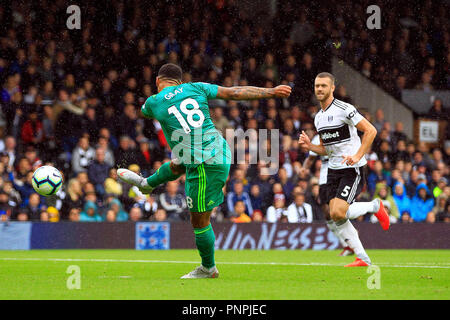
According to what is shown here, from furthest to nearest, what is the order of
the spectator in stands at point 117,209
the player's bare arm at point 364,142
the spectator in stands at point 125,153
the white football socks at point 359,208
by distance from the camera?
the spectator in stands at point 125,153 → the spectator in stands at point 117,209 → the white football socks at point 359,208 → the player's bare arm at point 364,142

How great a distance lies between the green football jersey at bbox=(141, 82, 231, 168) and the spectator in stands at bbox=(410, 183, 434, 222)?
34.4ft

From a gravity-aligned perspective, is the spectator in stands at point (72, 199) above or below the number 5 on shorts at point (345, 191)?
below

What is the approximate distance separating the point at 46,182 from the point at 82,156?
7.30 meters

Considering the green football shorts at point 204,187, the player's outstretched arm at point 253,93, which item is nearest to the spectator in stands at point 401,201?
the green football shorts at point 204,187

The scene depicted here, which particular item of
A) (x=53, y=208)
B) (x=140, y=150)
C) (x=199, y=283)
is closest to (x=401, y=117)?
(x=140, y=150)

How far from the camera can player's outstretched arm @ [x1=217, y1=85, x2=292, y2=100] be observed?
7.80 meters

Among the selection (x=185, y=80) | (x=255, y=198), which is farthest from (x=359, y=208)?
(x=185, y=80)

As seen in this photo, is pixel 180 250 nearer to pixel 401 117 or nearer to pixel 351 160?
pixel 351 160

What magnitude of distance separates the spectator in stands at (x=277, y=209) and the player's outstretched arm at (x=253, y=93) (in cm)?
884

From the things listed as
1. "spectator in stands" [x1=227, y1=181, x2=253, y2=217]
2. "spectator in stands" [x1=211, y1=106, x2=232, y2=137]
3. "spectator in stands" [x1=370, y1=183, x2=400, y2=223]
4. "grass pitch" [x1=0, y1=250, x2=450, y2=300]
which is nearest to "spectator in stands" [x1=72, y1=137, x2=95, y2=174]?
"spectator in stands" [x1=211, y1=106, x2=232, y2=137]

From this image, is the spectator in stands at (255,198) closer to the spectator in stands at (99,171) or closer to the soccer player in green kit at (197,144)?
the spectator in stands at (99,171)

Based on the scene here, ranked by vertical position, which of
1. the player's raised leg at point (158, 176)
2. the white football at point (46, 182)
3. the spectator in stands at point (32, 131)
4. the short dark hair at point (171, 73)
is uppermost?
the short dark hair at point (171, 73)

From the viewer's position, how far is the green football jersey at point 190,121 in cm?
823

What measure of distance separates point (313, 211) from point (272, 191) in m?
0.94
